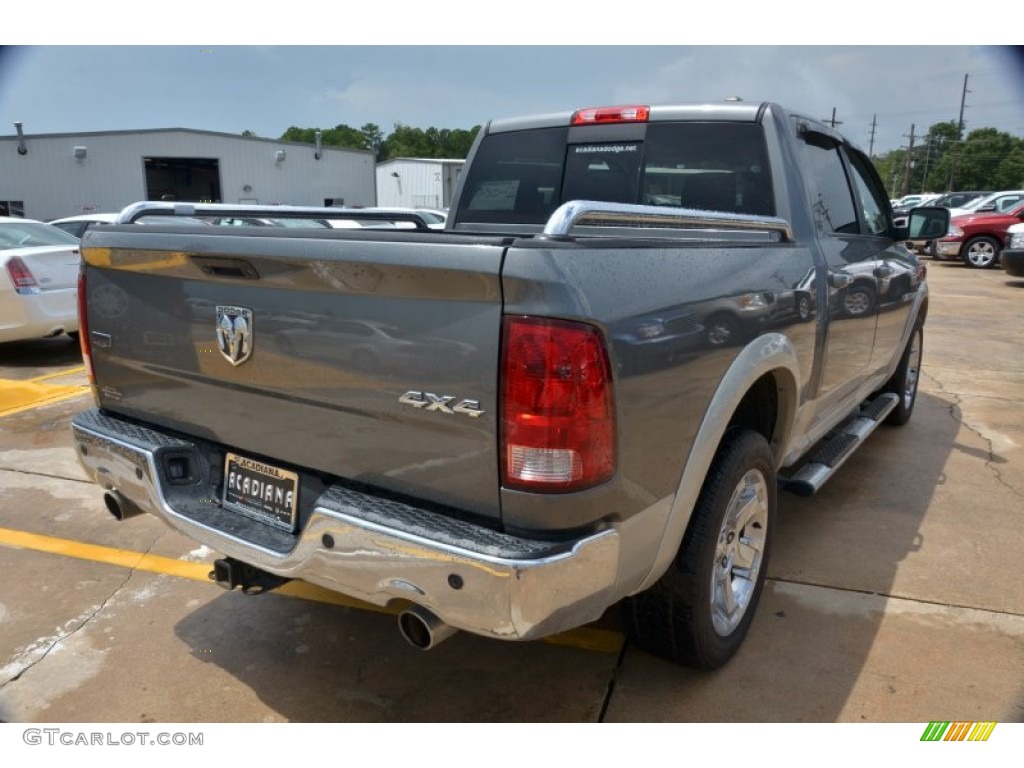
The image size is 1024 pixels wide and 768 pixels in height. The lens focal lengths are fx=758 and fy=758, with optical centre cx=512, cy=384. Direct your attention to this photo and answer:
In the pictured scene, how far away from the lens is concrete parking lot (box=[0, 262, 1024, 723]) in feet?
8.43

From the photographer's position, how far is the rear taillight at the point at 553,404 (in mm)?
1799

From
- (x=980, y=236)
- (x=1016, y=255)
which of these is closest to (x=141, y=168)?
(x=980, y=236)

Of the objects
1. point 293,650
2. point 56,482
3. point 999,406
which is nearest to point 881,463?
point 999,406

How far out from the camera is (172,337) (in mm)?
2520

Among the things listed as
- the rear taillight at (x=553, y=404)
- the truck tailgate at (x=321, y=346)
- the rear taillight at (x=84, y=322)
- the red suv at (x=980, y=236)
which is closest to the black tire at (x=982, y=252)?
the red suv at (x=980, y=236)

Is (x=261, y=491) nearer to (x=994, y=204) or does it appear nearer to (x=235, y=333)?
(x=235, y=333)

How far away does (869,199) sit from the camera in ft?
15.0

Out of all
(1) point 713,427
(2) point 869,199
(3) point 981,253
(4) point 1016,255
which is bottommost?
(3) point 981,253

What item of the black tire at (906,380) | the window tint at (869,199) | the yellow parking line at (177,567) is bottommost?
the yellow parking line at (177,567)

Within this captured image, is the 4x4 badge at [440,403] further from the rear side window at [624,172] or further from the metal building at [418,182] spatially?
the metal building at [418,182]

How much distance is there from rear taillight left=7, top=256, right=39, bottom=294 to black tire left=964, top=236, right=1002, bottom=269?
1973cm

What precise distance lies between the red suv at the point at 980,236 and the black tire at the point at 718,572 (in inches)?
708

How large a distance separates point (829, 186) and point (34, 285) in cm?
751

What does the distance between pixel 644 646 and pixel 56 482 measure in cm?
381
